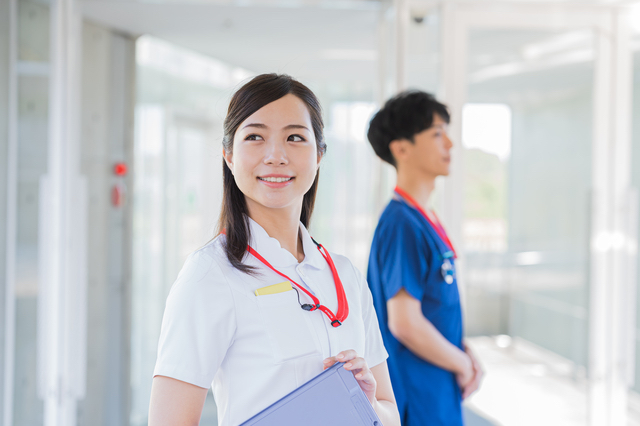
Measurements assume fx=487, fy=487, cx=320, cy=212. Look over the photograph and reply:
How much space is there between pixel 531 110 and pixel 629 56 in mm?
626

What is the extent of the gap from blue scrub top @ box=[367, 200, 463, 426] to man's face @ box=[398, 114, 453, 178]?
18 cm

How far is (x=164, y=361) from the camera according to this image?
2.44ft

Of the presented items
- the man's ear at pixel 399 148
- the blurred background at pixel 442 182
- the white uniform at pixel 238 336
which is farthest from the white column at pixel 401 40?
the white uniform at pixel 238 336

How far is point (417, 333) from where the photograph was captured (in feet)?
4.67

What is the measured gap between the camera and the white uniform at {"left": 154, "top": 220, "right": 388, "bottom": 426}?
2.47ft

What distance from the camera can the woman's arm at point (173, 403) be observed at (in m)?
0.73

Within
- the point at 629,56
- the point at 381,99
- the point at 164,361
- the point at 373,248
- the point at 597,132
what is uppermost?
the point at 629,56

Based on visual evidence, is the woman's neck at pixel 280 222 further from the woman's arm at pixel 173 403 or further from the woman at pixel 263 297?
the woman's arm at pixel 173 403

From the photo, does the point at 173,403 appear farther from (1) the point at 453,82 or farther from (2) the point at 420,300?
(1) the point at 453,82

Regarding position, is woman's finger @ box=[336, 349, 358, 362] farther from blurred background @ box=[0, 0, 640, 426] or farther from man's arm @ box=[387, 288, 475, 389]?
blurred background @ box=[0, 0, 640, 426]

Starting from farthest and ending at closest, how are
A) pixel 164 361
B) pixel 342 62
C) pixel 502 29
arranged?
pixel 342 62 < pixel 502 29 < pixel 164 361

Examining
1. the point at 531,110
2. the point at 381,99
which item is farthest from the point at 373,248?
the point at 531,110

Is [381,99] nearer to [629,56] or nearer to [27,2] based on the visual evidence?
[629,56]

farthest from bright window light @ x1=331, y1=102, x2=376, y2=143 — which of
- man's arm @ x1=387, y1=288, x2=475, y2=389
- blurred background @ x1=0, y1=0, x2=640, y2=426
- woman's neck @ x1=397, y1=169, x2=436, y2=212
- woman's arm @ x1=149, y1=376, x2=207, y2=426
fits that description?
woman's arm @ x1=149, y1=376, x2=207, y2=426
